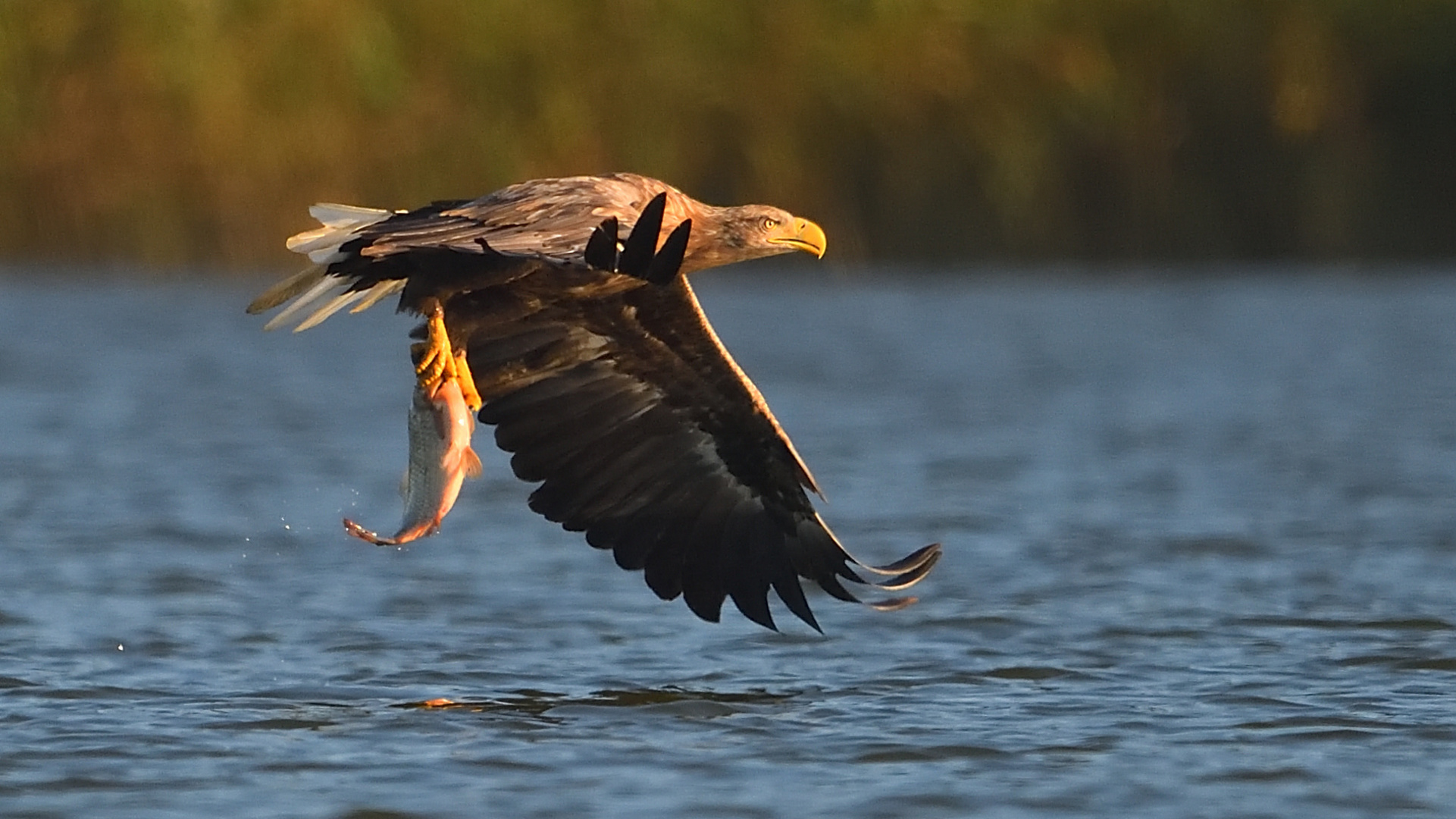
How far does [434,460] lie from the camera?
643 cm

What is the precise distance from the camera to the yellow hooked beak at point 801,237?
762 cm

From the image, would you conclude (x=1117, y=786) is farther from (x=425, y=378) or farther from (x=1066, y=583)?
(x=1066, y=583)

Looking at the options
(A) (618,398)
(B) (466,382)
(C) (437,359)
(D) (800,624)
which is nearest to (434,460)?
(C) (437,359)

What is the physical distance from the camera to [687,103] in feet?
65.5

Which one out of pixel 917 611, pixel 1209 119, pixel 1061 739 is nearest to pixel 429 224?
pixel 1061 739

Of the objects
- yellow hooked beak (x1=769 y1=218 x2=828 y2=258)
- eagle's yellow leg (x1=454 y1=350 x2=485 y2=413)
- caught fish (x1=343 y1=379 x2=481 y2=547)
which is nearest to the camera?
caught fish (x1=343 y1=379 x2=481 y2=547)

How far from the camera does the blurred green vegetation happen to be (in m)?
19.5

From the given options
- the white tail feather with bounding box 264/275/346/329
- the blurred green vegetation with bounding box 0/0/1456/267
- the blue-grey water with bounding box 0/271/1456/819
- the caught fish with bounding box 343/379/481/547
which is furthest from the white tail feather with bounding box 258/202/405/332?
the blurred green vegetation with bounding box 0/0/1456/267

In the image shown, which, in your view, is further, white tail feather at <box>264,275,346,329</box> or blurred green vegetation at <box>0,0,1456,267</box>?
blurred green vegetation at <box>0,0,1456,267</box>

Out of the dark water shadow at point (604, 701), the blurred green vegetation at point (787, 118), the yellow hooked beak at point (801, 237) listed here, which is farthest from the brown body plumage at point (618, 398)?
the blurred green vegetation at point (787, 118)

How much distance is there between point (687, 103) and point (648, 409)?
13.1 m

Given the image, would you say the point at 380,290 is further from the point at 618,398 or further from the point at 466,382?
the point at 618,398

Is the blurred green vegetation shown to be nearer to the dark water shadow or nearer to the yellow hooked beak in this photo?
the yellow hooked beak

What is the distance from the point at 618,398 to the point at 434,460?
723 millimetres
